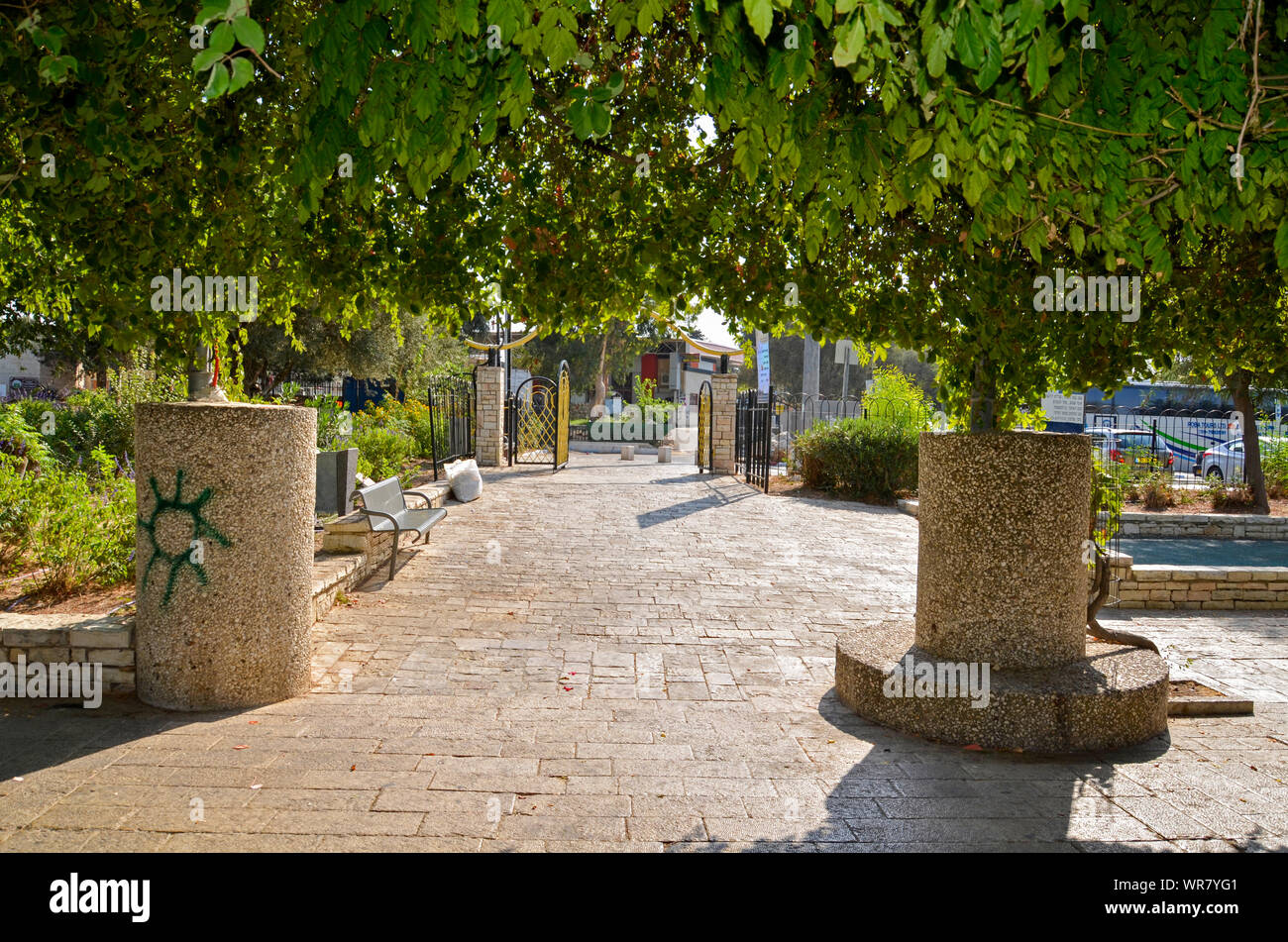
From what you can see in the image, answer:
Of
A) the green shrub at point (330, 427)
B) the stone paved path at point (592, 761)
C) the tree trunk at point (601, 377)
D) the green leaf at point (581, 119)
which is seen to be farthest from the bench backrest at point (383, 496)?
the tree trunk at point (601, 377)

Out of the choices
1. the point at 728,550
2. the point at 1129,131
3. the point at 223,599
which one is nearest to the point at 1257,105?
the point at 1129,131

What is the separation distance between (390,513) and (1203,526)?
41.4 feet

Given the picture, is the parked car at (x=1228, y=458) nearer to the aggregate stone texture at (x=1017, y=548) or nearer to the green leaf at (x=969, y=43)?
the aggregate stone texture at (x=1017, y=548)

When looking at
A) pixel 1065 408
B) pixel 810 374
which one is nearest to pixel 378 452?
pixel 1065 408

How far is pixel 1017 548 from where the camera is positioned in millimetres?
4680

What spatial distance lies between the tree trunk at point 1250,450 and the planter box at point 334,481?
48.2 feet

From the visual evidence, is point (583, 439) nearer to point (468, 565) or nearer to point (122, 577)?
point (468, 565)

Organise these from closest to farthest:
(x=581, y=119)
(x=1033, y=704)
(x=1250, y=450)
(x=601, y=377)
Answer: (x=581, y=119) < (x=1033, y=704) < (x=1250, y=450) < (x=601, y=377)

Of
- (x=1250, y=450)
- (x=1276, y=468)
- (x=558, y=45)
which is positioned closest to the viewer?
(x=558, y=45)

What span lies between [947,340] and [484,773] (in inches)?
143

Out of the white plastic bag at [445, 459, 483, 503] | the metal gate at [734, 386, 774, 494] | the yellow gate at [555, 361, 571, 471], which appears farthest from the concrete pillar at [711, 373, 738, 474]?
the white plastic bag at [445, 459, 483, 503]

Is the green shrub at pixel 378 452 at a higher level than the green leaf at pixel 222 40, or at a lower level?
lower

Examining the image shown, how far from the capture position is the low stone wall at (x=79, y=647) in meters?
4.82

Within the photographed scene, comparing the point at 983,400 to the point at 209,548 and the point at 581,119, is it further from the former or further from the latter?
the point at 209,548
